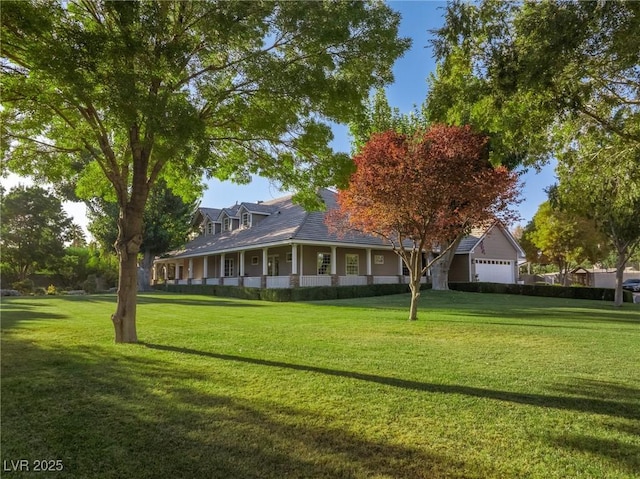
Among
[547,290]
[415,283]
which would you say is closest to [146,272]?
[415,283]

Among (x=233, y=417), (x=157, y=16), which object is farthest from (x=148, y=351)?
(x=157, y=16)

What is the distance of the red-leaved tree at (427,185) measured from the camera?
11.3m

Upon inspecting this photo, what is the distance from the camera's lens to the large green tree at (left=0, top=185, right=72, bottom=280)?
35287 mm

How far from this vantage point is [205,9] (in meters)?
6.52

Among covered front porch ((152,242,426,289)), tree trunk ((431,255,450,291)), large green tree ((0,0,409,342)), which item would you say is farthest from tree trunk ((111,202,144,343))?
tree trunk ((431,255,450,291))

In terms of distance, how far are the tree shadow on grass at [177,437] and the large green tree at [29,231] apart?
3633cm

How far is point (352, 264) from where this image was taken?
28031 mm

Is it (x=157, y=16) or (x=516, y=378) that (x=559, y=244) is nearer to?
(x=516, y=378)

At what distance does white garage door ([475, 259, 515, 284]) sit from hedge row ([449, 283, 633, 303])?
406 cm

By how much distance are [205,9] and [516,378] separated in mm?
7164

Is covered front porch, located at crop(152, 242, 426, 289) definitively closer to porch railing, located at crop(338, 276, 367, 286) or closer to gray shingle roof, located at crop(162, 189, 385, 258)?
porch railing, located at crop(338, 276, 367, 286)

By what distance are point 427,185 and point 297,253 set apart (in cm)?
1485

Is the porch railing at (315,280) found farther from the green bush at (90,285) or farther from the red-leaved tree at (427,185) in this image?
the green bush at (90,285)

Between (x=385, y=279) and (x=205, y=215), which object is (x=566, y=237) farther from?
(x=205, y=215)
